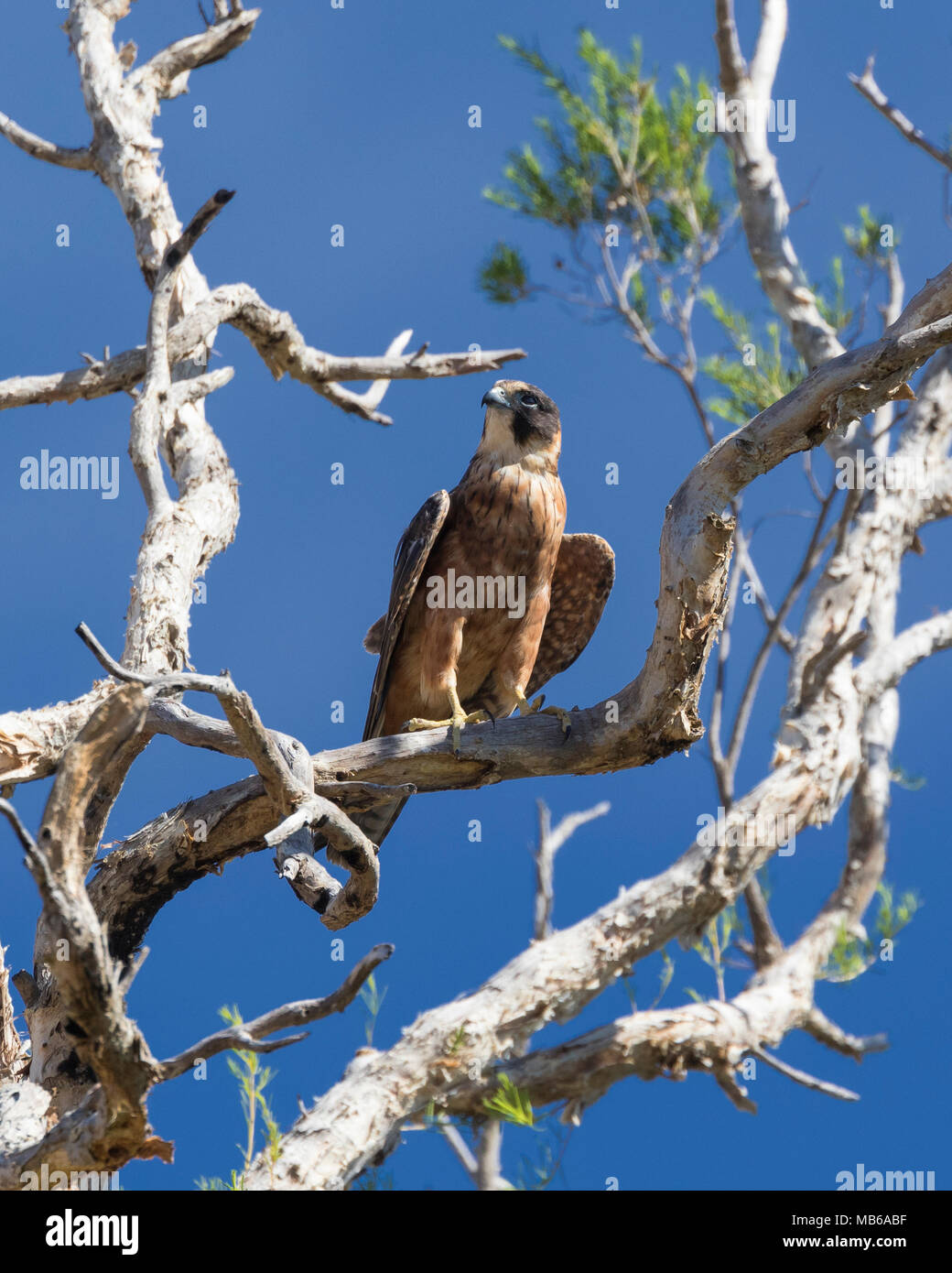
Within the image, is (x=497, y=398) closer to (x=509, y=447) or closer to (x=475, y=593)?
(x=509, y=447)

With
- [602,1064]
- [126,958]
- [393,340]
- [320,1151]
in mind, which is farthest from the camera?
[393,340]

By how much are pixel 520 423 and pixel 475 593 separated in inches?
35.8

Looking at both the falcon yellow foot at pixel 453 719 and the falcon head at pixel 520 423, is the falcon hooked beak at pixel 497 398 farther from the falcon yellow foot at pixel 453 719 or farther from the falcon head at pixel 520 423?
the falcon yellow foot at pixel 453 719

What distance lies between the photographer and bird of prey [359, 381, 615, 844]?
447 cm

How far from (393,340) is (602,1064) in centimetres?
401

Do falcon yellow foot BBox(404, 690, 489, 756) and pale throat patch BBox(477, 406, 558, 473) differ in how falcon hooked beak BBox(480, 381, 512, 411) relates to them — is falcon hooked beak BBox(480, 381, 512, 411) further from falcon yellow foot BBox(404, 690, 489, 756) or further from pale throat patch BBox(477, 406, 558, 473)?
falcon yellow foot BBox(404, 690, 489, 756)

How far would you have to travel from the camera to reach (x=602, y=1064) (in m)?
5.75

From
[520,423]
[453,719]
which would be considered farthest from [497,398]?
[453,719]

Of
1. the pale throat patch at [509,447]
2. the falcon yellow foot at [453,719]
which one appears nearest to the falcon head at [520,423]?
the pale throat patch at [509,447]

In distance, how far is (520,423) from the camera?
16.3 ft

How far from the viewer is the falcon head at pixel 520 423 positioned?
490cm

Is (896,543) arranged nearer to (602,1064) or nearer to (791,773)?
(791,773)

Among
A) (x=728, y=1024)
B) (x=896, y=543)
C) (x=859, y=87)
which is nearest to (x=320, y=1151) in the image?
(x=728, y=1024)
